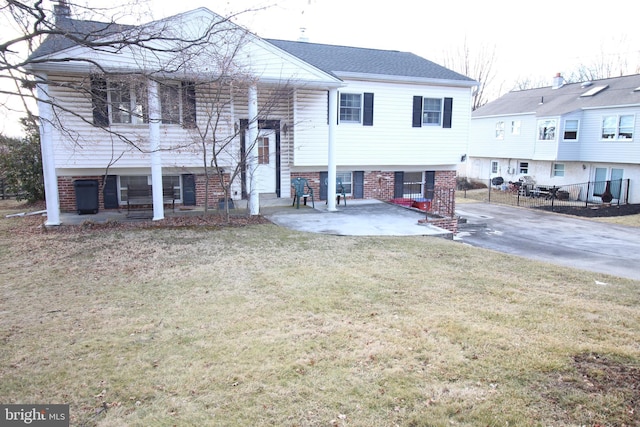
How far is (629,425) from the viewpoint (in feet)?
10.6

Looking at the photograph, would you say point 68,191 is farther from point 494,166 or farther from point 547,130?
point 494,166

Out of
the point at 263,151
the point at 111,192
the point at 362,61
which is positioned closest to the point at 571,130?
the point at 362,61

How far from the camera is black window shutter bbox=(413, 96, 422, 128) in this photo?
53.3 feet

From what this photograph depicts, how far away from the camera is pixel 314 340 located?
15.5ft

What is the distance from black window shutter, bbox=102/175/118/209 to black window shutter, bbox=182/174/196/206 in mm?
2017

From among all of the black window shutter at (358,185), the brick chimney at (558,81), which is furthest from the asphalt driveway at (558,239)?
the brick chimney at (558,81)

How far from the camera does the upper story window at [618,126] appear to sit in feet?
72.7

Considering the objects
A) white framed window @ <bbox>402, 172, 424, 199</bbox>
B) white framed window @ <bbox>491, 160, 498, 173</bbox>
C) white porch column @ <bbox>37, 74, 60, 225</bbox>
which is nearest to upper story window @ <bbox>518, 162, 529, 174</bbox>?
white framed window @ <bbox>491, 160, 498, 173</bbox>

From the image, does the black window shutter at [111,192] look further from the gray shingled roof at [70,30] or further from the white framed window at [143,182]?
the gray shingled roof at [70,30]

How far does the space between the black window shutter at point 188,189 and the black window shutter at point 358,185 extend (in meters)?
5.91

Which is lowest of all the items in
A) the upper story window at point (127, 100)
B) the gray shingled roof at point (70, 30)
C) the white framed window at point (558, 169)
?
the white framed window at point (558, 169)

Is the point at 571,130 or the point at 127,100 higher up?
the point at 571,130

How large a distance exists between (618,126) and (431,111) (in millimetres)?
12777

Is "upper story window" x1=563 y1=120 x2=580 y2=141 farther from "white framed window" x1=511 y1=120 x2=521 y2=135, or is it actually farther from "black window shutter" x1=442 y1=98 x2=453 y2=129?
"black window shutter" x1=442 y1=98 x2=453 y2=129
